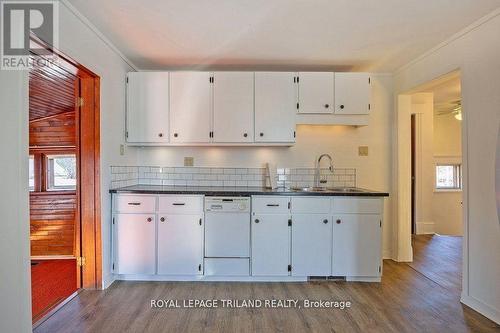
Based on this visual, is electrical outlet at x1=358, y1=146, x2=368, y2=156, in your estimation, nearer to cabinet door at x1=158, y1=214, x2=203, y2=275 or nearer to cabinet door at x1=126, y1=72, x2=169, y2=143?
cabinet door at x1=158, y1=214, x2=203, y2=275

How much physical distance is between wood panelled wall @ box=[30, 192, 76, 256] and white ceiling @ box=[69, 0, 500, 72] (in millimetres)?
2355

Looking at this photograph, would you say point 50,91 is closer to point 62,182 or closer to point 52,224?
point 62,182

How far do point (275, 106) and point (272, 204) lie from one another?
3.61ft

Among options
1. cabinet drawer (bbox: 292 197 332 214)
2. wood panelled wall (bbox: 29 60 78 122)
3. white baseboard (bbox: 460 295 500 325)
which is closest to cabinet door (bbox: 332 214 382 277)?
cabinet drawer (bbox: 292 197 332 214)

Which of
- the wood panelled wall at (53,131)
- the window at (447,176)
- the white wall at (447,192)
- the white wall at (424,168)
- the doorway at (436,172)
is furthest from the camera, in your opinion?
the window at (447,176)

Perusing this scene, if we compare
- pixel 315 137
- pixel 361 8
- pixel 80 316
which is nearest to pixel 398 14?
pixel 361 8

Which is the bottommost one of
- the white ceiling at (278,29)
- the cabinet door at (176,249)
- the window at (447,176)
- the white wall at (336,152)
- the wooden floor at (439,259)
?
the wooden floor at (439,259)

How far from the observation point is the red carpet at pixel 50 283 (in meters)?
2.39

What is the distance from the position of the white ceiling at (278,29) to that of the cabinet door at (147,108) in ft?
0.80

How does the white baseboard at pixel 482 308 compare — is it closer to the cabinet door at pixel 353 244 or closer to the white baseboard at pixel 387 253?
the cabinet door at pixel 353 244

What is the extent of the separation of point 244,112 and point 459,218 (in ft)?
16.5

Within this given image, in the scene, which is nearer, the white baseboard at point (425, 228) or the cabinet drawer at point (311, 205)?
the cabinet drawer at point (311, 205)

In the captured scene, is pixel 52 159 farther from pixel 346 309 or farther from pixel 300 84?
pixel 346 309

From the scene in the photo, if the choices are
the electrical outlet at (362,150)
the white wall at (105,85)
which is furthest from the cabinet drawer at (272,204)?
the white wall at (105,85)
